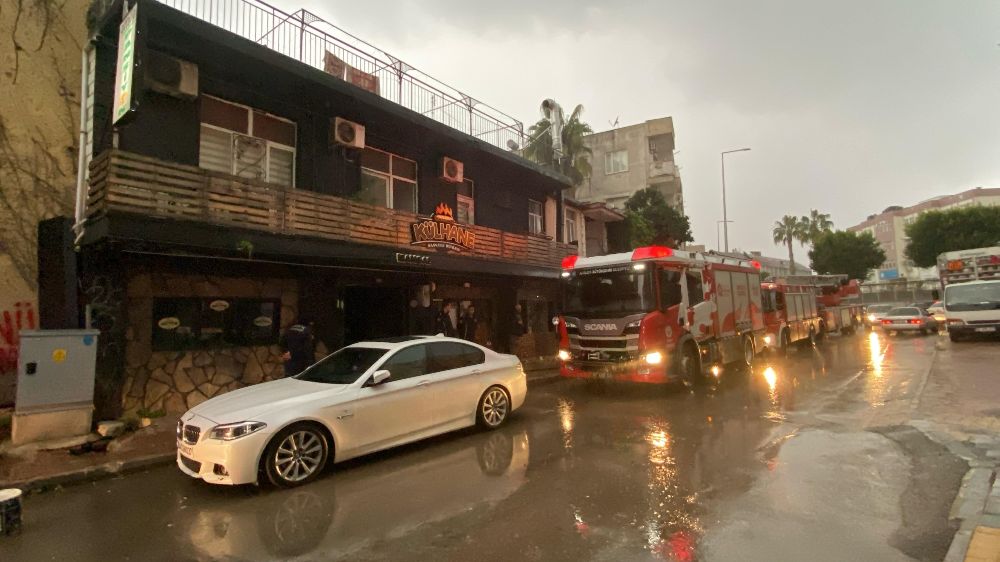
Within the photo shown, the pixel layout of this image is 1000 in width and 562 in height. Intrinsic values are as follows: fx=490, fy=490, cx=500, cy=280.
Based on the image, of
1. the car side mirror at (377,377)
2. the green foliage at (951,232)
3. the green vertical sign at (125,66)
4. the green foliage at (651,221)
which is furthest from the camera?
the green foliage at (951,232)

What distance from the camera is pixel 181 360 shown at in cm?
875

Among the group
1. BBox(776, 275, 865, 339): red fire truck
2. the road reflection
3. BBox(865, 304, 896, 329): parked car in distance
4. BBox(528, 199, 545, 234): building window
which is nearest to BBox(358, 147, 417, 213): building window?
BBox(528, 199, 545, 234): building window

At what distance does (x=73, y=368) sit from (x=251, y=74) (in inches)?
237

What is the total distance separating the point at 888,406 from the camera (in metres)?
8.17

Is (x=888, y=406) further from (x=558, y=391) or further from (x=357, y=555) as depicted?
(x=357, y=555)

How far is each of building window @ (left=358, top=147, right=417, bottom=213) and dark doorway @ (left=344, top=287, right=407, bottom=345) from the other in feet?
7.74

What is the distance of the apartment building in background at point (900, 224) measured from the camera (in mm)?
85500

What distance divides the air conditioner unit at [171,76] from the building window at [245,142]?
0.62 meters

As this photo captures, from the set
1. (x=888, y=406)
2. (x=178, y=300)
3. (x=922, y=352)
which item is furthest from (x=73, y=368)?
(x=922, y=352)

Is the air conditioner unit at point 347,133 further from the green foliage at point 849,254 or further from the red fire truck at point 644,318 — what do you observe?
the green foliage at point 849,254

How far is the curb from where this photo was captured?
5391 mm

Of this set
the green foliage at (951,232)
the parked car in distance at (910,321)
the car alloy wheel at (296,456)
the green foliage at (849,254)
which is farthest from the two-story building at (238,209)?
the green foliage at (849,254)

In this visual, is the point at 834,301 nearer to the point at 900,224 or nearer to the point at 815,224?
the point at 815,224

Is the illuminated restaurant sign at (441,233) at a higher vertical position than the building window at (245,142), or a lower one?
lower
